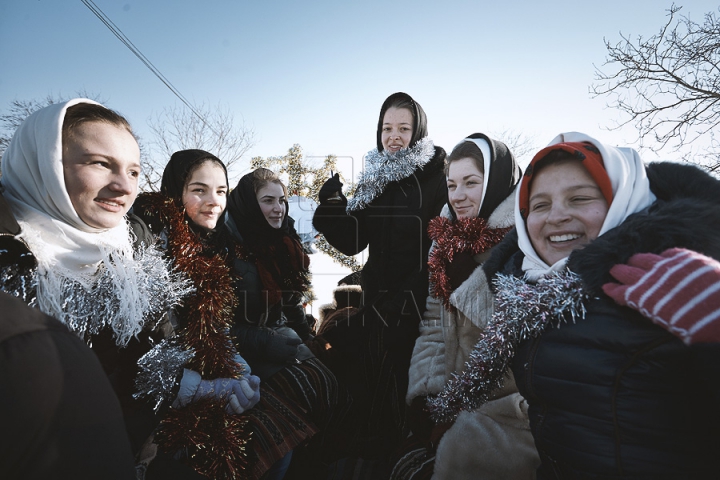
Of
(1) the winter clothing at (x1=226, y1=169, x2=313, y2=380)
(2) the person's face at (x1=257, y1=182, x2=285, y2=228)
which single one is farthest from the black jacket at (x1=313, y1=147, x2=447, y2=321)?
(2) the person's face at (x1=257, y1=182, x2=285, y2=228)

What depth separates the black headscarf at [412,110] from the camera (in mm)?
2832

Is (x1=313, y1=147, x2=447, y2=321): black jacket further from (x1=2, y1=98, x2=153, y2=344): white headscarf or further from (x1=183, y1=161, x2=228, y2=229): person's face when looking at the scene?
(x1=2, y1=98, x2=153, y2=344): white headscarf

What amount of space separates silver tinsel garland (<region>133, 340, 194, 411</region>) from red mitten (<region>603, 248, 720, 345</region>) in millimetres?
1734

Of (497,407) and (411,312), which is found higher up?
(411,312)

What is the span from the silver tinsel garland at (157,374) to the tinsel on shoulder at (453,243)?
4.53 feet

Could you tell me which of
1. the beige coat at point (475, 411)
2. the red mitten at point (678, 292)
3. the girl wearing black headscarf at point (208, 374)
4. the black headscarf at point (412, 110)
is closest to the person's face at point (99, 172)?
the girl wearing black headscarf at point (208, 374)

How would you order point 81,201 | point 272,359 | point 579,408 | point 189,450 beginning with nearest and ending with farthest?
point 579,408 < point 81,201 < point 189,450 < point 272,359

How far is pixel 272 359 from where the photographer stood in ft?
7.84

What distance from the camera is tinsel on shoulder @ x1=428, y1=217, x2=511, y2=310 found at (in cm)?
196

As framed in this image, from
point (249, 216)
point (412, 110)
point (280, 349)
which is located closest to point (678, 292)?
point (280, 349)

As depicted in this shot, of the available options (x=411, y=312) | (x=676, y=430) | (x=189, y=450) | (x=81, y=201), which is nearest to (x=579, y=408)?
(x=676, y=430)

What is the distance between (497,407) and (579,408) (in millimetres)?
648

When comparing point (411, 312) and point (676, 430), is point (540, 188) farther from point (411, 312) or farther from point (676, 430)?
point (411, 312)

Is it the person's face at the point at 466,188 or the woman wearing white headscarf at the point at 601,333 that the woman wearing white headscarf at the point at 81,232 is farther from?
the person's face at the point at 466,188
